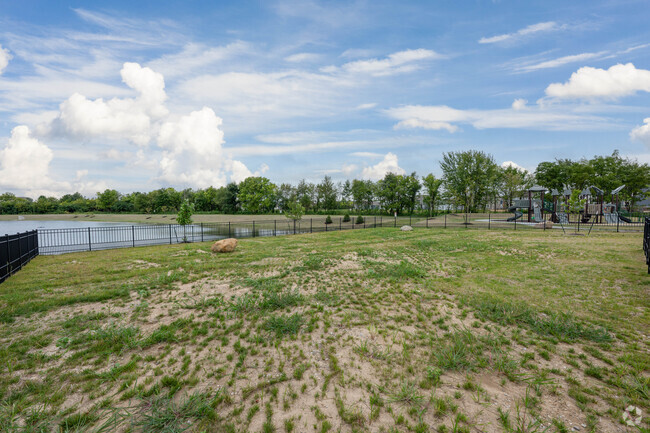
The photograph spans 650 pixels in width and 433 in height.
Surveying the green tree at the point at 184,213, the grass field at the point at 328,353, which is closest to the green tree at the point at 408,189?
the green tree at the point at 184,213

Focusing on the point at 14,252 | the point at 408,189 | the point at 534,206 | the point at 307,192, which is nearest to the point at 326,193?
the point at 307,192

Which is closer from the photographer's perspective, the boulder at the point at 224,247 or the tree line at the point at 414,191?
the boulder at the point at 224,247

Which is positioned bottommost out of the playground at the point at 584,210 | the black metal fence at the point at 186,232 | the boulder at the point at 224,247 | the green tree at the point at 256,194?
the black metal fence at the point at 186,232

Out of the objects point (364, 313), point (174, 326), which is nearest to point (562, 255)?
point (364, 313)

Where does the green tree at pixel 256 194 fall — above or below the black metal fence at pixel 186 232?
above

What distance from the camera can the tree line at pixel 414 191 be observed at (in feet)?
170

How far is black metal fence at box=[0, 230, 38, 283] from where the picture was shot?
32.6 feet

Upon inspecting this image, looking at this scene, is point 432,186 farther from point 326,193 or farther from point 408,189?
point 326,193

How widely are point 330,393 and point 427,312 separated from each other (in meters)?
3.45

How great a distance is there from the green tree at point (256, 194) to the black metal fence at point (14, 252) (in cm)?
6508

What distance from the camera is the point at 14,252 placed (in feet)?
36.4

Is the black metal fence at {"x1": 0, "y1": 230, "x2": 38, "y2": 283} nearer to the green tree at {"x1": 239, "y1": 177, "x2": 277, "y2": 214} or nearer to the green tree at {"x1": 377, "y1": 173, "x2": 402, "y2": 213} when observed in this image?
the green tree at {"x1": 377, "y1": 173, "x2": 402, "y2": 213}

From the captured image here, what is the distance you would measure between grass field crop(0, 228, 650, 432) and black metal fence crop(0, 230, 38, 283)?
1.89 m

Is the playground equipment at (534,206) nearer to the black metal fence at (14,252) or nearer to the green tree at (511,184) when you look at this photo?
the green tree at (511,184)
